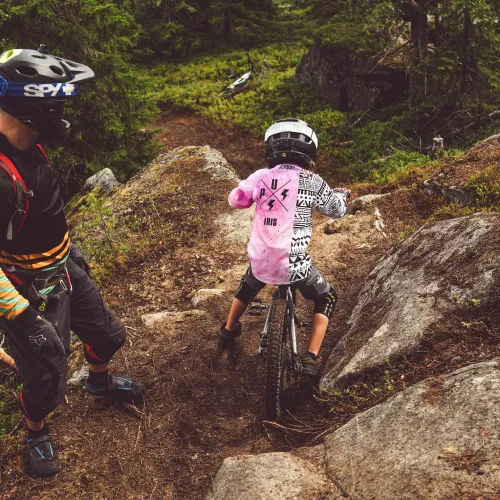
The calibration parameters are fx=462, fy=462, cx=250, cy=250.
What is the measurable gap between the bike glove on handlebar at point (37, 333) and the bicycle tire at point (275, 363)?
1842 millimetres

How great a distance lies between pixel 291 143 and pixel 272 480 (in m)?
2.89

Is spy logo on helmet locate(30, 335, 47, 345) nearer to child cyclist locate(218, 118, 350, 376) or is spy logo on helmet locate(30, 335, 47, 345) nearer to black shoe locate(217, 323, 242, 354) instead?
child cyclist locate(218, 118, 350, 376)

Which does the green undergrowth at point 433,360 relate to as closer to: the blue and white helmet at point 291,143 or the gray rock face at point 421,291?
the gray rock face at point 421,291

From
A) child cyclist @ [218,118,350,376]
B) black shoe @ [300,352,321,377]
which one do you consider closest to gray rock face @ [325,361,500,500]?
black shoe @ [300,352,321,377]

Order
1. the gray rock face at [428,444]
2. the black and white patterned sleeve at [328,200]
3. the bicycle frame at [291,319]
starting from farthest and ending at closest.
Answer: the bicycle frame at [291,319] → the black and white patterned sleeve at [328,200] → the gray rock face at [428,444]

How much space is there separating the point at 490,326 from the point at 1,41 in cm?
1337

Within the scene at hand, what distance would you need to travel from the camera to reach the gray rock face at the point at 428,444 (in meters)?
2.75

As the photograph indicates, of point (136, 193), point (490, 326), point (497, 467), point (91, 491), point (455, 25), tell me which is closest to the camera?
point (497, 467)

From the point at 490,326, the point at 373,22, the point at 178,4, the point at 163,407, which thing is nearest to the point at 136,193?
the point at 163,407

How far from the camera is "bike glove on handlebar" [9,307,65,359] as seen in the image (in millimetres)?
3535

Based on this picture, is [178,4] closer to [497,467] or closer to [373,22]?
[373,22]

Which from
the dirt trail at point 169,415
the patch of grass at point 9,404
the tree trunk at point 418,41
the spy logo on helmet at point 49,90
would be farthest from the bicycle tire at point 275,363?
the tree trunk at point 418,41

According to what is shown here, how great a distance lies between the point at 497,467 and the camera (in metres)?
2.68

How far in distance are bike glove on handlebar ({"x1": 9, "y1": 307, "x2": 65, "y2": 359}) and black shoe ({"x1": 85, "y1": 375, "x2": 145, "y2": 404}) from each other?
1465 mm
